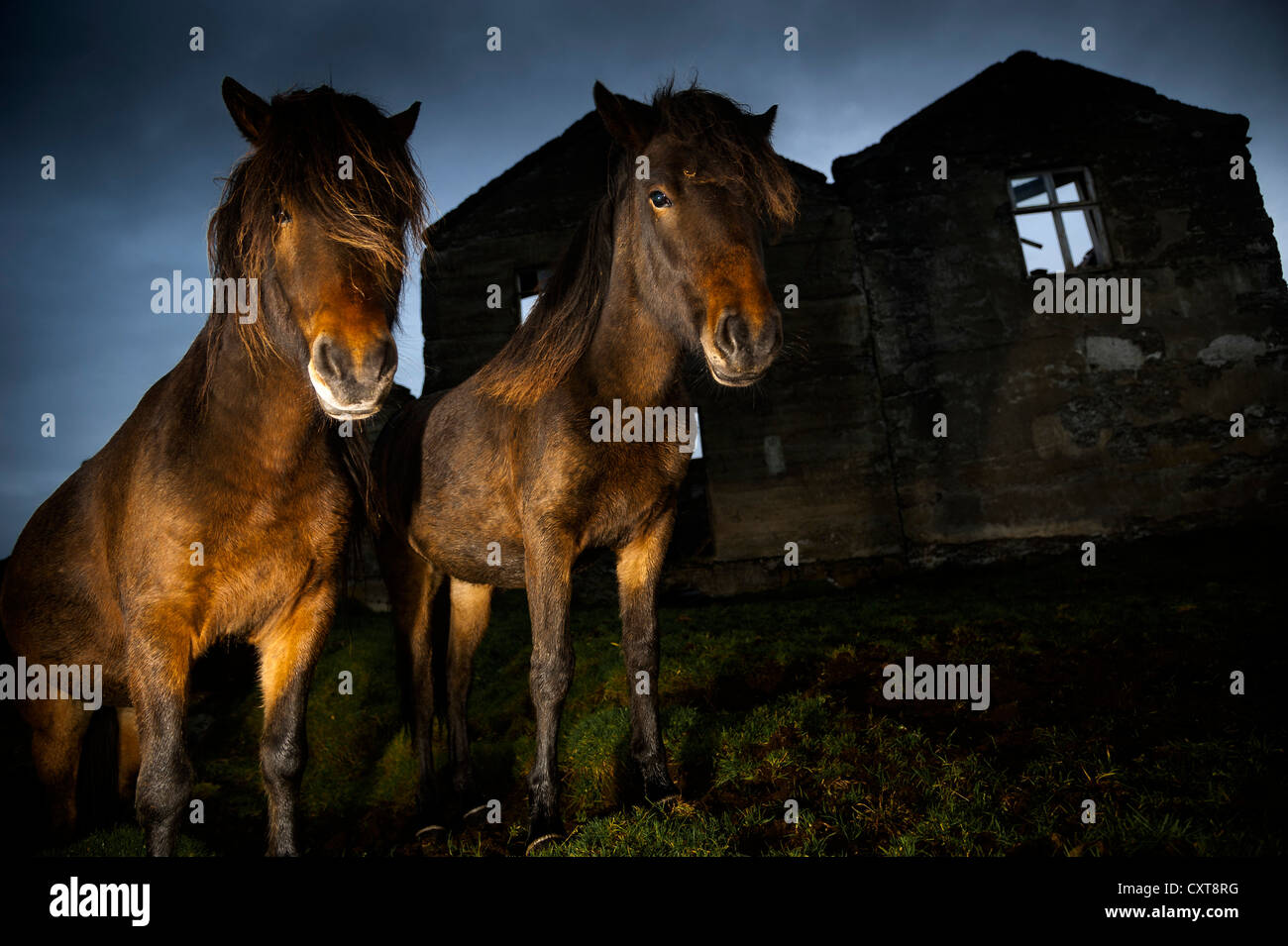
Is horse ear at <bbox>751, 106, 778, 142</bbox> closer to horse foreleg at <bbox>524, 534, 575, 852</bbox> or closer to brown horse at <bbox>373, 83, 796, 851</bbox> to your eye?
brown horse at <bbox>373, 83, 796, 851</bbox>

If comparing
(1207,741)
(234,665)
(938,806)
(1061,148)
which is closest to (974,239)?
(1061,148)

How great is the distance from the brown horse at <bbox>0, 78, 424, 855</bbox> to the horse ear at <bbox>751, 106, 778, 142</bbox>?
177 cm

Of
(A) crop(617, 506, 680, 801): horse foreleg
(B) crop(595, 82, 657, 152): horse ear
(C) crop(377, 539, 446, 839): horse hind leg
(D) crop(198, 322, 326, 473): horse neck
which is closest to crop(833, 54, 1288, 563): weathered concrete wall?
(C) crop(377, 539, 446, 839): horse hind leg

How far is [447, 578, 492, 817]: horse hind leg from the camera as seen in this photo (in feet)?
15.8

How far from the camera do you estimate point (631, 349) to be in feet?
11.9

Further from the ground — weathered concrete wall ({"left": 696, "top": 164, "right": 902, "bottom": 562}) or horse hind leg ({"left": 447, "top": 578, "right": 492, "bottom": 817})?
weathered concrete wall ({"left": 696, "top": 164, "right": 902, "bottom": 562})

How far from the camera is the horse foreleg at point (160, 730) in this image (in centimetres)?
272

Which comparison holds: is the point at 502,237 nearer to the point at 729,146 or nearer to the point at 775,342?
the point at 729,146

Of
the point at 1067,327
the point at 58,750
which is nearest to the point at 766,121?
the point at 58,750

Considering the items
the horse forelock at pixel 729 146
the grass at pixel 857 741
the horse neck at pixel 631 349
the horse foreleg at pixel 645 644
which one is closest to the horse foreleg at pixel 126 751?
the grass at pixel 857 741

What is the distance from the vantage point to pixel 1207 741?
11.2ft

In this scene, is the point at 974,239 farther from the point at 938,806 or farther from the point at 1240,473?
the point at 938,806

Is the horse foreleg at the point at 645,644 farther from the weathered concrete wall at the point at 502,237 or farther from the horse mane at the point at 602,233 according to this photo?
the weathered concrete wall at the point at 502,237
